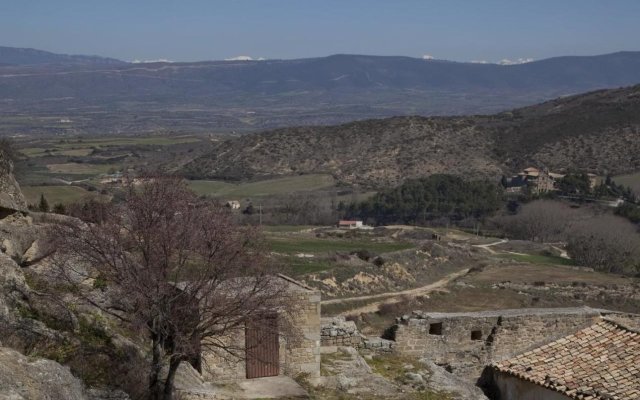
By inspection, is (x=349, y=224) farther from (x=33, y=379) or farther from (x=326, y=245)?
(x=33, y=379)

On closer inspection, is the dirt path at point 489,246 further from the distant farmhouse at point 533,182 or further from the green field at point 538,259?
the distant farmhouse at point 533,182

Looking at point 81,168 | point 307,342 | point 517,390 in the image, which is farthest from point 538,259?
point 81,168

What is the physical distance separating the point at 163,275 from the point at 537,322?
1173 centimetres

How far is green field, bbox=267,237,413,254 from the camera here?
58.3m

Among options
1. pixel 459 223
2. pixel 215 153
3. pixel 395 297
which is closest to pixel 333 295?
pixel 395 297

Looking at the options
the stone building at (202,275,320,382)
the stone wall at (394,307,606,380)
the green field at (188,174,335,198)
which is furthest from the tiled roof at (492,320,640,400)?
the green field at (188,174,335,198)

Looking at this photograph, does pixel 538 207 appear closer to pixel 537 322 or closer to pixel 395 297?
pixel 395 297

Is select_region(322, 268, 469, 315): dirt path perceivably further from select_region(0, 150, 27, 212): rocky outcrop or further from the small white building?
the small white building

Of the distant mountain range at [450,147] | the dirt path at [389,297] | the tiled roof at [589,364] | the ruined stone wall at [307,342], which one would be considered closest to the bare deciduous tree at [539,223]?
the distant mountain range at [450,147]

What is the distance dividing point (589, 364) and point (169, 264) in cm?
1059

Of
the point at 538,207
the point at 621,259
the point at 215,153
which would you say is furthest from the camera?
the point at 215,153

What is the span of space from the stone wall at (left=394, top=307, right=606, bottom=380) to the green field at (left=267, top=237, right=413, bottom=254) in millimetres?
35920

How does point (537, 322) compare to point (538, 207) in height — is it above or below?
above

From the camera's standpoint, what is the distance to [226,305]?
39.8 ft
